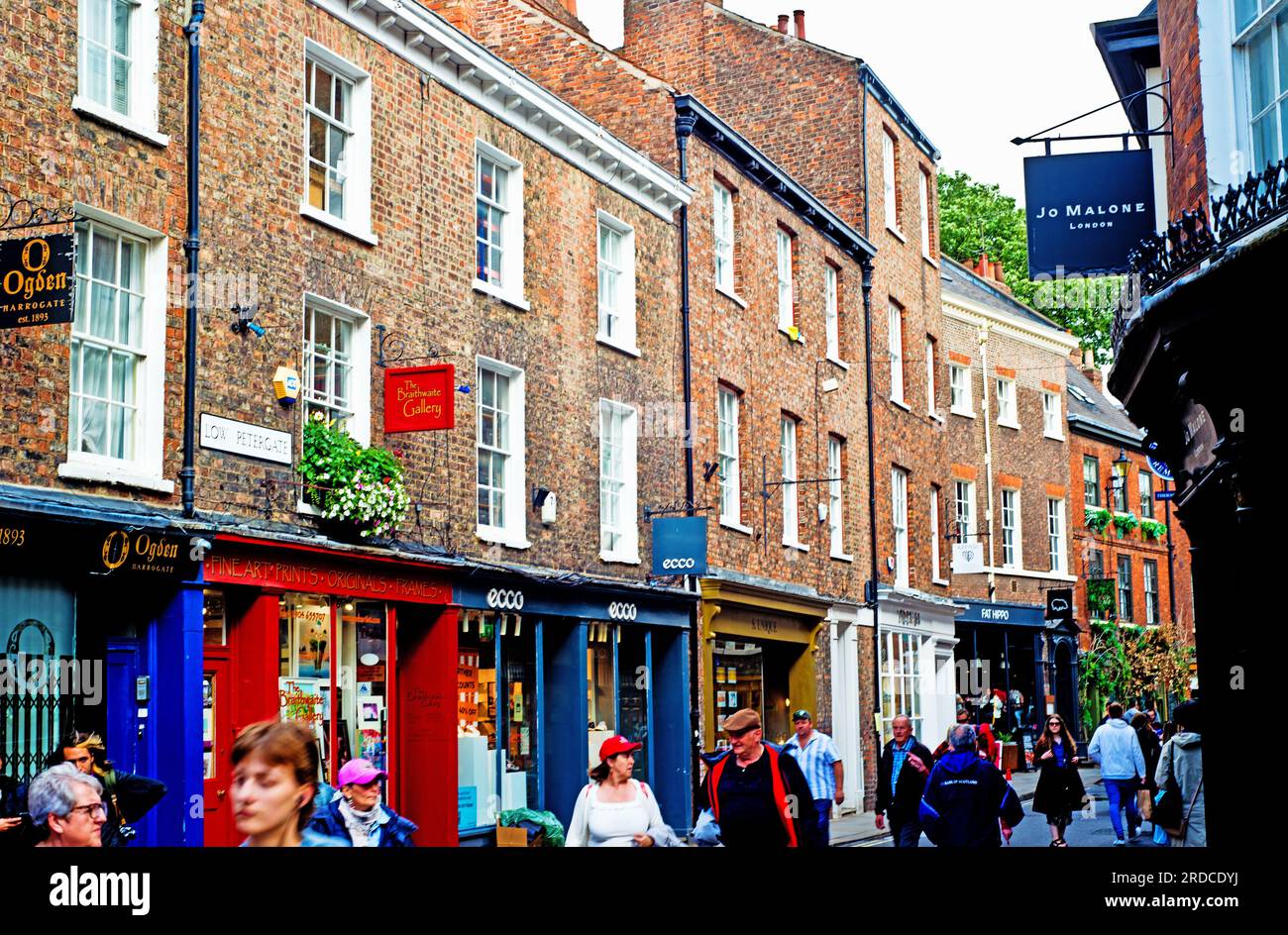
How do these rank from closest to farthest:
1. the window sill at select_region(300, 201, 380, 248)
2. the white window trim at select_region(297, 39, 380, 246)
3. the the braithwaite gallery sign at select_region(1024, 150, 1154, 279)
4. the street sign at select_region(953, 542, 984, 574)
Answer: the the braithwaite gallery sign at select_region(1024, 150, 1154, 279) < the window sill at select_region(300, 201, 380, 248) < the white window trim at select_region(297, 39, 380, 246) < the street sign at select_region(953, 542, 984, 574)

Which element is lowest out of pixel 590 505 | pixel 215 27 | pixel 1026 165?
pixel 590 505

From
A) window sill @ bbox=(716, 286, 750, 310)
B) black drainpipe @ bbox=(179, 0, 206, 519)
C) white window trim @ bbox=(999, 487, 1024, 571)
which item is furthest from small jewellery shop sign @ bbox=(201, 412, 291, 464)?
white window trim @ bbox=(999, 487, 1024, 571)

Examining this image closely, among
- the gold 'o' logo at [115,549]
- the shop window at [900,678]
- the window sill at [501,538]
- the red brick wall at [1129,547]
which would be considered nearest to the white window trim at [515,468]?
the window sill at [501,538]

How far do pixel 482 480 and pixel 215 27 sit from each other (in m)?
5.77

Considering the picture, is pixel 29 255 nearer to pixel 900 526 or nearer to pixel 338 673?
pixel 338 673

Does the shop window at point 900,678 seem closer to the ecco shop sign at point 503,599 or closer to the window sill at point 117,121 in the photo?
the ecco shop sign at point 503,599

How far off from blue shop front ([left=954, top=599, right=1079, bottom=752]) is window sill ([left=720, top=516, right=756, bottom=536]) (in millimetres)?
11863

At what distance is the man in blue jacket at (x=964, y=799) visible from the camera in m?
9.85

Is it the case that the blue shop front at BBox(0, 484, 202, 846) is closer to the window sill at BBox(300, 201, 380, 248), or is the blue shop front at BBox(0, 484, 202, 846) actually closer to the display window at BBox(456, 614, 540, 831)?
the window sill at BBox(300, 201, 380, 248)

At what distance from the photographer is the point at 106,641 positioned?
41.2 ft

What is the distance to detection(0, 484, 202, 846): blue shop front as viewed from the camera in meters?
11.4
